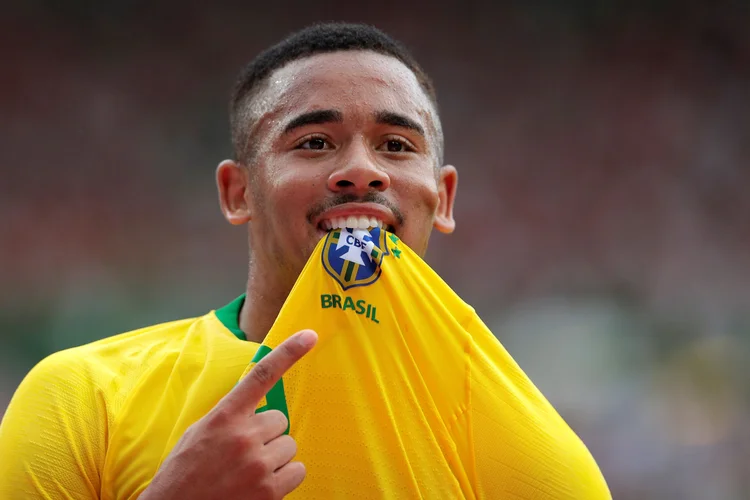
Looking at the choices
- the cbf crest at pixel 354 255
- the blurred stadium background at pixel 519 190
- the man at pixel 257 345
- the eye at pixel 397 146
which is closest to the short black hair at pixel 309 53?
the man at pixel 257 345

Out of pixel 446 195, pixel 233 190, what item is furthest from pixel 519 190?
pixel 233 190

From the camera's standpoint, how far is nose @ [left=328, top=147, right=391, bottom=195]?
146 centimetres

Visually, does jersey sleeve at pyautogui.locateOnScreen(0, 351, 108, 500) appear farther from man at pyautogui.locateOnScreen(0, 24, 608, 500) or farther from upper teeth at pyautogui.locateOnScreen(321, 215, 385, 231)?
upper teeth at pyautogui.locateOnScreen(321, 215, 385, 231)

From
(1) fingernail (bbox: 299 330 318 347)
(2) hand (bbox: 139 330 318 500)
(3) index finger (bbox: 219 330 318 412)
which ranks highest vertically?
(1) fingernail (bbox: 299 330 318 347)

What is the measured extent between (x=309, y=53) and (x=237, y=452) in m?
0.90

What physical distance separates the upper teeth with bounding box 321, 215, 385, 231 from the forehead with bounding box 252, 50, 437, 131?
0.21 meters

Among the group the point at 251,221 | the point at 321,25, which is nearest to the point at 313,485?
the point at 251,221

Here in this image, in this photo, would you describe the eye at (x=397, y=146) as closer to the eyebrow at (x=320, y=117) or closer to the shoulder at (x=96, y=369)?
the eyebrow at (x=320, y=117)

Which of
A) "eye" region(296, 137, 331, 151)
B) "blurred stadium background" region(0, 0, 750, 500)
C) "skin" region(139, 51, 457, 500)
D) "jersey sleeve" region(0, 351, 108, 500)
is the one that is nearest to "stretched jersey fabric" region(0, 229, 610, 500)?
"jersey sleeve" region(0, 351, 108, 500)

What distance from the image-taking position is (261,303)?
163 cm

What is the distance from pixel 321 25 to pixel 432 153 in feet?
1.35

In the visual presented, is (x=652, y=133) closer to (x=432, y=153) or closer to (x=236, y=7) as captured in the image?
(x=236, y=7)

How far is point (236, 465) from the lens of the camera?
108 centimetres

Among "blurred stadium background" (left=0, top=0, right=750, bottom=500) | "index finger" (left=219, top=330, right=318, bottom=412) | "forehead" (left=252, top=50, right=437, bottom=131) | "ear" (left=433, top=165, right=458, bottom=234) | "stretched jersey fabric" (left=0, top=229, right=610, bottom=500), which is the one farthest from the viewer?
"blurred stadium background" (left=0, top=0, right=750, bottom=500)
